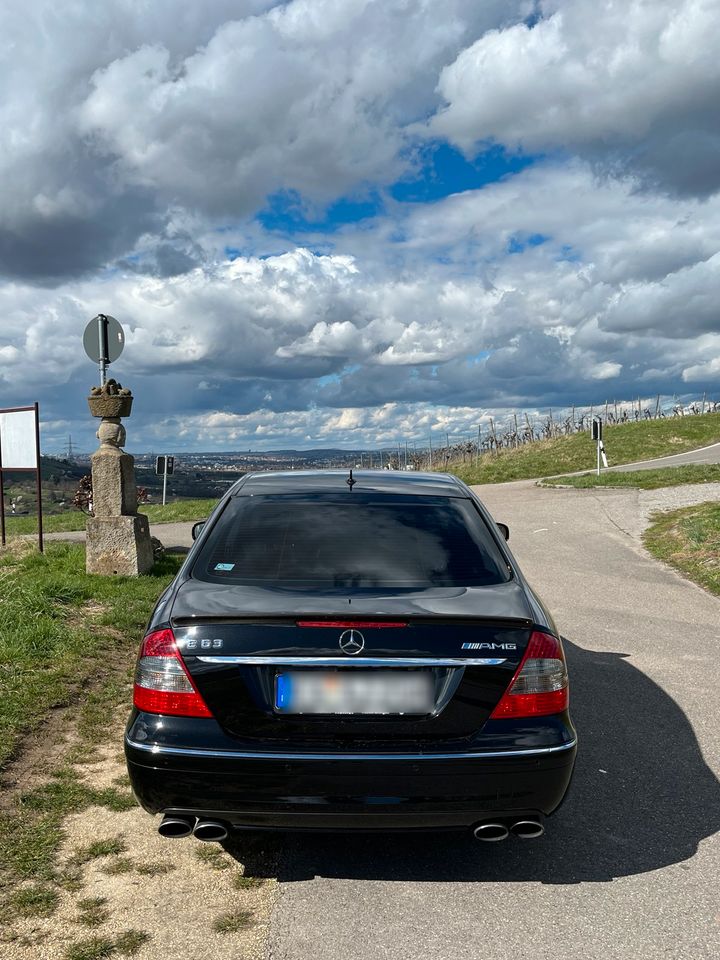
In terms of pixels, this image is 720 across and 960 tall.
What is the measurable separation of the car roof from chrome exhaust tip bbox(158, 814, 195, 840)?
5.52ft

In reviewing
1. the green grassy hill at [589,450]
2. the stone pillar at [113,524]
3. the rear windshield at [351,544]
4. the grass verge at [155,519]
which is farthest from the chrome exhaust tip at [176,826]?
the green grassy hill at [589,450]

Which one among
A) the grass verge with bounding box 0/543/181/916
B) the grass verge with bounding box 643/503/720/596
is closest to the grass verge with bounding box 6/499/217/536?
the grass verge with bounding box 0/543/181/916

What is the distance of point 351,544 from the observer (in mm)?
3750

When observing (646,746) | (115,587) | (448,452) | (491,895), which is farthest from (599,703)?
(448,452)

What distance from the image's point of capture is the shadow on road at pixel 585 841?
3.28 metres

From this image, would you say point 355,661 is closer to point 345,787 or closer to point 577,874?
point 345,787

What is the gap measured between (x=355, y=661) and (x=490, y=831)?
820 millimetres

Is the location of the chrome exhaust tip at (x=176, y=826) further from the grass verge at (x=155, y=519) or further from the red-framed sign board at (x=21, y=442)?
the grass verge at (x=155, y=519)

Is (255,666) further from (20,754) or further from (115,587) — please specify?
(115,587)

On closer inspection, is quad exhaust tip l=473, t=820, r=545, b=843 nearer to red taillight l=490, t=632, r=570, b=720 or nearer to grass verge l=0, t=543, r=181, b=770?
red taillight l=490, t=632, r=570, b=720

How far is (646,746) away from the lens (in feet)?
15.3

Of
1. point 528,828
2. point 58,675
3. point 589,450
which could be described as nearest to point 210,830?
point 528,828

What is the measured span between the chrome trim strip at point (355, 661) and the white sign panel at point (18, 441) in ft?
31.1

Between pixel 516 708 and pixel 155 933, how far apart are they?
1.48 metres
